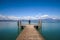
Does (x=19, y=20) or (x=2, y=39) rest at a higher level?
(x=19, y=20)

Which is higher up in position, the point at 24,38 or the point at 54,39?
the point at 24,38

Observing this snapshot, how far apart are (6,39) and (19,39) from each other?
2945 millimetres

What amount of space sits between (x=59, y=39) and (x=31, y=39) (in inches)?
131

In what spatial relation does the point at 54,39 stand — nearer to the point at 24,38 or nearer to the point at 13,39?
the point at 13,39

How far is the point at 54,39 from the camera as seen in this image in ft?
21.6

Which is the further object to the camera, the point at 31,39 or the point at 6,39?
the point at 6,39

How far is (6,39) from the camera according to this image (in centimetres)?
656

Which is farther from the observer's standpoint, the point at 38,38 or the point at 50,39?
the point at 50,39

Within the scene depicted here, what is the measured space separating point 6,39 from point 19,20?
104 inches

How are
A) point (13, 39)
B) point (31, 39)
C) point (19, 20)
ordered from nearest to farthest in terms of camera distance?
1. point (31, 39)
2. point (13, 39)
3. point (19, 20)

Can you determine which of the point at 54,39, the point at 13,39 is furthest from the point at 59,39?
the point at 13,39

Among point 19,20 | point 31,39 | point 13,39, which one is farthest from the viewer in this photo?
point 19,20

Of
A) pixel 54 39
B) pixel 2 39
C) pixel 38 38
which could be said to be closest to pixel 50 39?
pixel 54 39

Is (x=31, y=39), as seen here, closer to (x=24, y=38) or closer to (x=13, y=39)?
(x=24, y=38)
